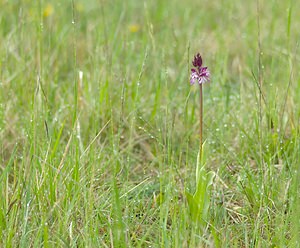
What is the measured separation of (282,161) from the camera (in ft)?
6.94

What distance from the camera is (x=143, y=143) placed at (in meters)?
2.42

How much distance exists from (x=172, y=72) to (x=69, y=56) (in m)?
0.54

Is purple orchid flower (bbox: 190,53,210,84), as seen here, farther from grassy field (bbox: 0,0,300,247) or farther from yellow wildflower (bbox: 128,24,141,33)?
yellow wildflower (bbox: 128,24,141,33)

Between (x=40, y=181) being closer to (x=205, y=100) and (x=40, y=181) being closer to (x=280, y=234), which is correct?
(x=280, y=234)

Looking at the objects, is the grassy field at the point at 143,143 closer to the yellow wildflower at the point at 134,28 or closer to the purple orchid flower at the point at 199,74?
the yellow wildflower at the point at 134,28

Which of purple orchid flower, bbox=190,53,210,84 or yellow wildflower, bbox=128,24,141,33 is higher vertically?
purple orchid flower, bbox=190,53,210,84

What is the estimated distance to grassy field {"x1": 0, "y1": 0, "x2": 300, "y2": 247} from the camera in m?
1.68

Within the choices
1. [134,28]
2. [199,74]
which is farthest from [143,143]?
[134,28]

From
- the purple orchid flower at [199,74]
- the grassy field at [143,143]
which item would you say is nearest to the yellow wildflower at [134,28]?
the grassy field at [143,143]

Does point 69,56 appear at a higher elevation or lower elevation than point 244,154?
higher

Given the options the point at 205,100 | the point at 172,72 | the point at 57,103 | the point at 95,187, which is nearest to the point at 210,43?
the point at 172,72

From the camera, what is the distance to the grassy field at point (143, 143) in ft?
5.50

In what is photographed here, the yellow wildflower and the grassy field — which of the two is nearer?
the grassy field

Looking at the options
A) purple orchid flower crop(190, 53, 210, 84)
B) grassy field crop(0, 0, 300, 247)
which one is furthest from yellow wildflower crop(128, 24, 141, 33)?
purple orchid flower crop(190, 53, 210, 84)
